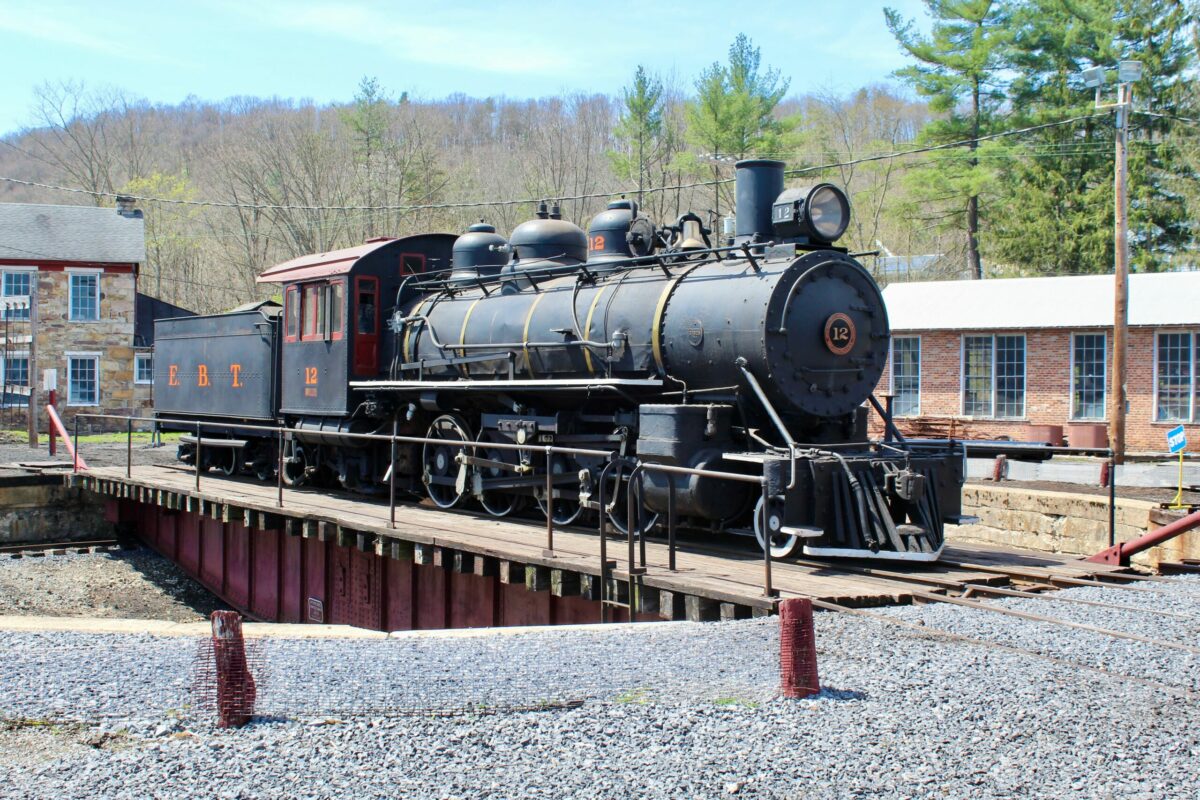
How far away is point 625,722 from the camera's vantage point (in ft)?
16.4

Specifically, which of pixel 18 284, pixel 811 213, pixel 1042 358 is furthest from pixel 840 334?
pixel 18 284

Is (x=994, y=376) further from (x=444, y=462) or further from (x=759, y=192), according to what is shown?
(x=444, y=462)

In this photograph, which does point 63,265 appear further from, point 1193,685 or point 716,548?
point 1193,685

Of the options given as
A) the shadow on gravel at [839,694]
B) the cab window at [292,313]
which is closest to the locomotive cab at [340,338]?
the cab window at [292,313]

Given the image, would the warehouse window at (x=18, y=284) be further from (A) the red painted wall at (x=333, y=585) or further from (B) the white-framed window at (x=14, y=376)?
(A) the red painted wall at (x=333, y=585)

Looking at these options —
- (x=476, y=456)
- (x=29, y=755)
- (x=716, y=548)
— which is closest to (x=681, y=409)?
(x=716, y=548)

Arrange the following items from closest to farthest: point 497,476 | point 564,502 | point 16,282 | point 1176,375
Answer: point 564,502
point 497,476
point 1176,375
point 16,282

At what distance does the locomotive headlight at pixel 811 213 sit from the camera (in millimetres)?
9867

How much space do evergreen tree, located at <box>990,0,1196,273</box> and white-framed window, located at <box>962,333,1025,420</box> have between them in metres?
12.3

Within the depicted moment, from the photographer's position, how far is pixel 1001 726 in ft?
16.2

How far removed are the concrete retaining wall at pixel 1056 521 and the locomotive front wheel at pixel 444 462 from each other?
631 cm

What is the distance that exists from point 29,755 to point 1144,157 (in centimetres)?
3580

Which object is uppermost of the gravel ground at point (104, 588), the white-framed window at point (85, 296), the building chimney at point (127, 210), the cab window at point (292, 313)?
the building chimney at point (127, 210)

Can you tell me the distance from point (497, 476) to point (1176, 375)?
16546 millimetres
